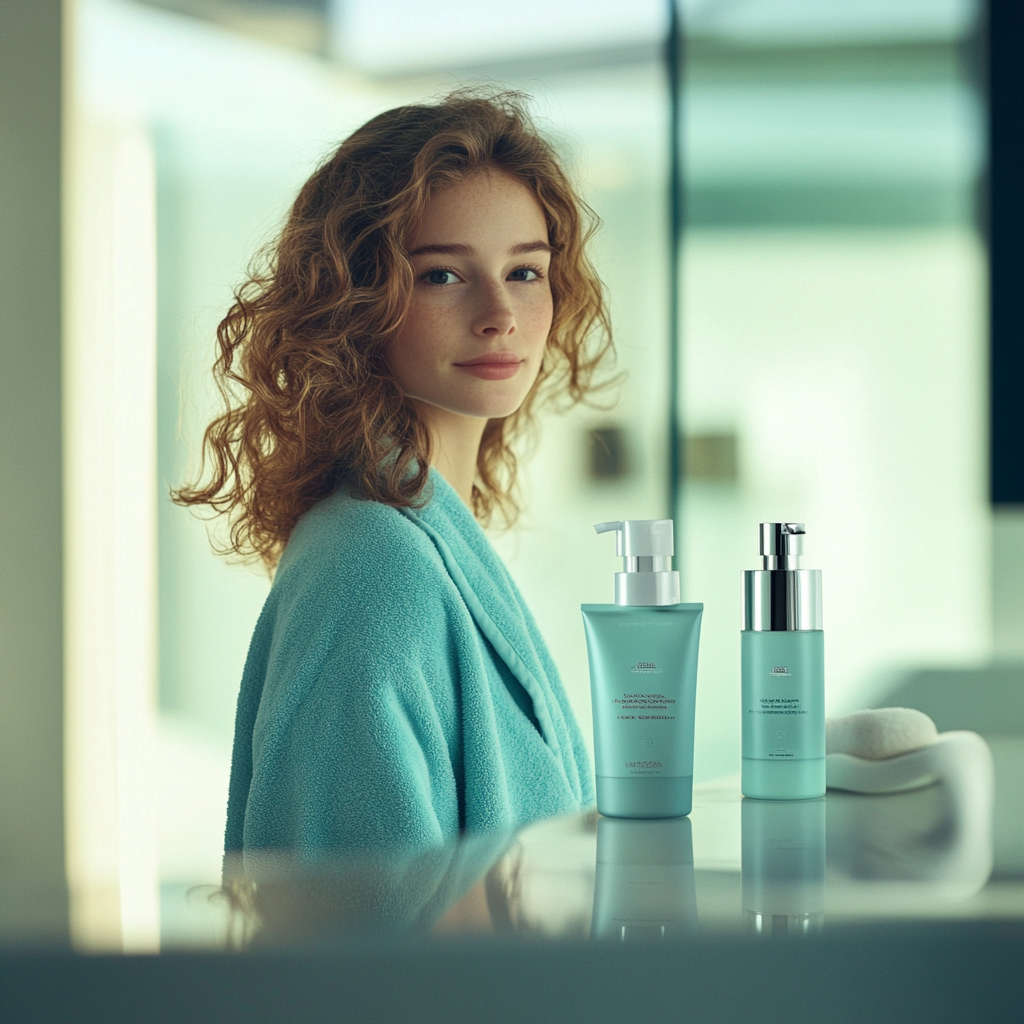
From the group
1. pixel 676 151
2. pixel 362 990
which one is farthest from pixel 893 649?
pixel 362 990

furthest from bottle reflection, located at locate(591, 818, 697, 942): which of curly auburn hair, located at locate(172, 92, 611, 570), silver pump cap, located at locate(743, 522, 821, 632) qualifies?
curly auburn hair, located at locate(172, 92, 611, 570)

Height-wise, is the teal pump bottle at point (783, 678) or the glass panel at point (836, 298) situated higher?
the glass panel at point (836, 298)

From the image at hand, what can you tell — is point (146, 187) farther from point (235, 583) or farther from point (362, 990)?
point (362, 990)

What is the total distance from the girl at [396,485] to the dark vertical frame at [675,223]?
1185 mm

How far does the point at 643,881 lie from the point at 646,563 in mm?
174

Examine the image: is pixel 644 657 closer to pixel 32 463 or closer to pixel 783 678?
pixel 783 678

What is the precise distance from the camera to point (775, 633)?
0.50 metres

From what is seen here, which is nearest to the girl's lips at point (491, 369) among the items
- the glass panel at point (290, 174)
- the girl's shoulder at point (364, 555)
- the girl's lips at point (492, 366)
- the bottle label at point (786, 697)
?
the girl's lips at point (492, 366)

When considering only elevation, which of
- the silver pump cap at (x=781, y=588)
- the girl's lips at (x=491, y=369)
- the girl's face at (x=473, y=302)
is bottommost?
the silver pump cap at (x=781, y=588)

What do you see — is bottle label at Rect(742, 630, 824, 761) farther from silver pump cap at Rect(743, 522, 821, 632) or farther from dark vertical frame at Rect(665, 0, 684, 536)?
dark vertical frame at Rect(665, 0, 684, 536)

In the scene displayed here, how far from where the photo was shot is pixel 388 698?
50cm

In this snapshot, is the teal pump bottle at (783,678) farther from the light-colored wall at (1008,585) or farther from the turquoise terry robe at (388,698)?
the light-colored wall at (1008,585)

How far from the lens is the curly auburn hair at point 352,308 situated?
1.99 ft

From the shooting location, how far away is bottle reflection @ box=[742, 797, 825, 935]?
0.28m
